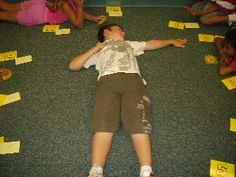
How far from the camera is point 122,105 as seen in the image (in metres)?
1.75

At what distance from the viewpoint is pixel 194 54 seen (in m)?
2.41

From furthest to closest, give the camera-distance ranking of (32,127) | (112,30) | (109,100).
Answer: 1. (112,30)
2. (32,127)
3. (109,100)

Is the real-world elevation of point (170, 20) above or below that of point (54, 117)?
above

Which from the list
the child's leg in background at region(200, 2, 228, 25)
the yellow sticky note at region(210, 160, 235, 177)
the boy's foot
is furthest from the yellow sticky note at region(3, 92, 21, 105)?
the child's leg in background at region(200, 2, 228, 25)

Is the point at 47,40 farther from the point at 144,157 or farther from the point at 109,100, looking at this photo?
the point at 144,157

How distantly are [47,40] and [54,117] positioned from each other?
0.90 m

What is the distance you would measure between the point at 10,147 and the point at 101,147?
1.95ft

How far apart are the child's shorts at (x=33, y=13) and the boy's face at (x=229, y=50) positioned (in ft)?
5.32

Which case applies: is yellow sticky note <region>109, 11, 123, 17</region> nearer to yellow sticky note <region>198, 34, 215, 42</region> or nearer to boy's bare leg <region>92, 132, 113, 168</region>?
yellow sticky note <region>198, 34, 215, 42</region>

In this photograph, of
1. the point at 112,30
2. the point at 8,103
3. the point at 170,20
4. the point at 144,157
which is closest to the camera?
the point at 144,157

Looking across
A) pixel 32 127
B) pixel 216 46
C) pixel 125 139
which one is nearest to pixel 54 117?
pixel 32 127

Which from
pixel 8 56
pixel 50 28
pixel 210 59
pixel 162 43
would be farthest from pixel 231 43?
pixel 8 56

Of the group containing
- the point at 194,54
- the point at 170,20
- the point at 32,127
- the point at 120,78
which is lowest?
the point at 32,127

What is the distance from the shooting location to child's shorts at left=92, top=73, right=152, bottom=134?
5.33 feet
